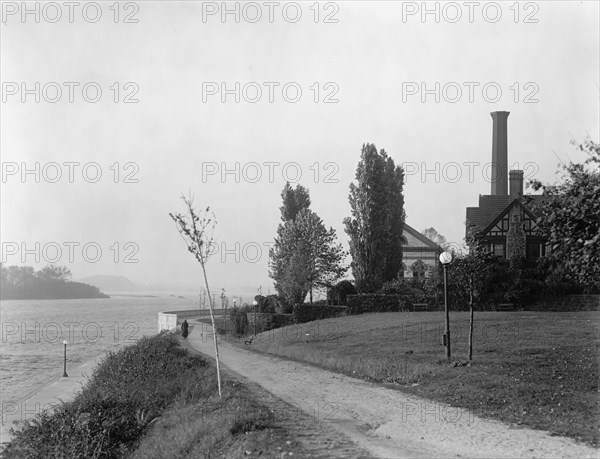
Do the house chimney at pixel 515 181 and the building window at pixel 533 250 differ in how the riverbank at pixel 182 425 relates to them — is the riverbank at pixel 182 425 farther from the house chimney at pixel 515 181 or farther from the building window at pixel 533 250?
the house chimney at pixel 515 181

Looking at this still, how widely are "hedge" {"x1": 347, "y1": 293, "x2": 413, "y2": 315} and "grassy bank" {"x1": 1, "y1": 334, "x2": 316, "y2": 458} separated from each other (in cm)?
2212

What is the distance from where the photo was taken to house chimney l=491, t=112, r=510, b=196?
70500mm

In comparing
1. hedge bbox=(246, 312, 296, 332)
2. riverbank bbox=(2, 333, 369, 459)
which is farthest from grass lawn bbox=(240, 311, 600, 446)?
hedge bbox=(246, 312, 296, 332)

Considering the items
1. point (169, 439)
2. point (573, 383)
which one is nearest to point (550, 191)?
point (573, 383)

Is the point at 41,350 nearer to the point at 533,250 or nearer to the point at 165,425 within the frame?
the point at 533,250

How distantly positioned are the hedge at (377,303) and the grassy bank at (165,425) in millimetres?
22118

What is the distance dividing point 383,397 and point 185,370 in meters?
11.6

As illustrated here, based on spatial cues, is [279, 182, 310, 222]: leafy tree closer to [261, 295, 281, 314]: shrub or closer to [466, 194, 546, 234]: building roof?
[261, 295, 281, 314]: shrub

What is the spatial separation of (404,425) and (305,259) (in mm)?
42655

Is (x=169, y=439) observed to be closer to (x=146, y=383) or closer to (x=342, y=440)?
(x=342, y=440)

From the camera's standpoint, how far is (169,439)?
14.9m

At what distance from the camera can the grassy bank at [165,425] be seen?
500 inches

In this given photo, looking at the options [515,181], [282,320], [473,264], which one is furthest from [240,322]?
[473,264]

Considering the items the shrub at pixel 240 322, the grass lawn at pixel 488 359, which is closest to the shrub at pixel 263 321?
the shrub at pixel 240 322
